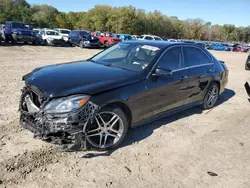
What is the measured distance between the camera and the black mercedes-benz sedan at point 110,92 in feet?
10.0

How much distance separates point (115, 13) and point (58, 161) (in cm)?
6851

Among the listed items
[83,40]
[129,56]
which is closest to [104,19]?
[83,40]

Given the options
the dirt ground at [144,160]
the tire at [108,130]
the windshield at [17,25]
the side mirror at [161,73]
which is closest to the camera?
the dirt ground at [144,160]

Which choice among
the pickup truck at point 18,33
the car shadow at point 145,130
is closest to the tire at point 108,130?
the car shadow at point 145,130

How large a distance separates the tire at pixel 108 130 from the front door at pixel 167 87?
0.47 meters

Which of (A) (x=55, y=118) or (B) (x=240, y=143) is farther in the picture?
(B) (x=240, y=143)

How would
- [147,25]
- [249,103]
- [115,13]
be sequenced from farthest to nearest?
[147,25] → [115,13] → [249,103]

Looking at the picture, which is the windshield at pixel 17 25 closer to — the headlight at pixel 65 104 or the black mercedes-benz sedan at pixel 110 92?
the black mercedes-benz sedan at pixel 110 92

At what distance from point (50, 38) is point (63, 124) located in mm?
21499

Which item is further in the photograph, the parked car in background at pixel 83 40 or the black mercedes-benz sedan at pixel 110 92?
the parked car in background at pixel 83 40

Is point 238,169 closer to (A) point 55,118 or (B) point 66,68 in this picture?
(A) point 55,118

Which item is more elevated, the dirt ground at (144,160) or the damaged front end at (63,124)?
the damaged front end at (63,124)

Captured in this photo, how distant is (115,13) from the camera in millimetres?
67312

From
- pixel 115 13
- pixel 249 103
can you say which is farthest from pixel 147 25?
pixel 249 103
